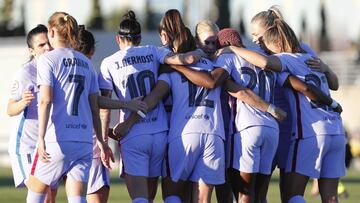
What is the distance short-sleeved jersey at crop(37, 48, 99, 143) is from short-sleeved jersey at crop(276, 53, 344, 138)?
2.26m

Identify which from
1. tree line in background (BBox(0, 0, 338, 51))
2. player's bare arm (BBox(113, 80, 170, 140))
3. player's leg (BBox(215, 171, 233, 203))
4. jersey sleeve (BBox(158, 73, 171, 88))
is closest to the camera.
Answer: player's bare arm (BBox(113, 80, 170, 140))

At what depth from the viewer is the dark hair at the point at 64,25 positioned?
1238cm

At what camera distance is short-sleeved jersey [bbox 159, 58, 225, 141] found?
13070 mm

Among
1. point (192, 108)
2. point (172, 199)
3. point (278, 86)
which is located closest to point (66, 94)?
point (192, 108)

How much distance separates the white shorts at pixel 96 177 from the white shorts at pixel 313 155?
1987mm

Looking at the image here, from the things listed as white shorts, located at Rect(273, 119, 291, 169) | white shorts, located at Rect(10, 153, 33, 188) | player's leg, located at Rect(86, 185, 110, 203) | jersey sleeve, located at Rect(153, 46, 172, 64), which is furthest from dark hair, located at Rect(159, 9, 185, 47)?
white shorts, located at Rect(10, 153, 33, 188)

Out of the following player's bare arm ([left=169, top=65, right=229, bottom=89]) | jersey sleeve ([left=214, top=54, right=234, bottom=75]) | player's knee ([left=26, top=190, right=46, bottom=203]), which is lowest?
player's knee ([left=26, top=190, right=46, bottom=203])

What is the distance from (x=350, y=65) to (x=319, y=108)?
5565 cm

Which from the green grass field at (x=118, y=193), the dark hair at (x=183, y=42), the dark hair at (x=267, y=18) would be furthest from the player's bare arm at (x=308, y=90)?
the green grass field at (x=118, y=193)

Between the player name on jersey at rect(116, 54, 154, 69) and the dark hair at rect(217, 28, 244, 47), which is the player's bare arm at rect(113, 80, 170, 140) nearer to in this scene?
the player name on jersey at rect(116, 54, 154, 69)

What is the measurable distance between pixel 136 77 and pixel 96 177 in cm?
134

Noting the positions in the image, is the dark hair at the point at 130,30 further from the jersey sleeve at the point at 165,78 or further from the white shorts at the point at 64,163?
the white shorts at the point at 64,163

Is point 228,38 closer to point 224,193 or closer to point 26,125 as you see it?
point 224,193

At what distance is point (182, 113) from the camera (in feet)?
43.0
